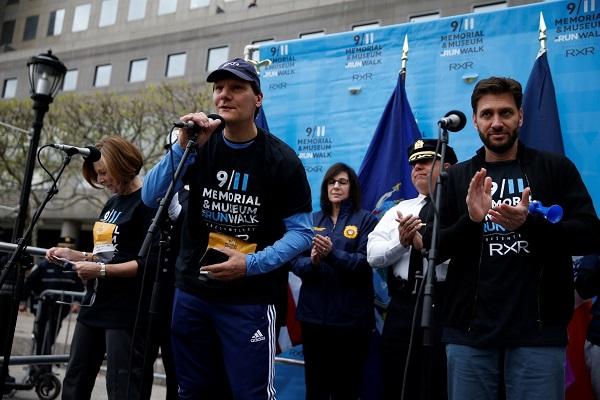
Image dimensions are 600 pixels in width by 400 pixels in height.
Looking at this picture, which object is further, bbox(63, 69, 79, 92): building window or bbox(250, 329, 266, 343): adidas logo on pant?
bbox(63, 69, 79, 92): building window

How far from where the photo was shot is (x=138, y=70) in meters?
30.5

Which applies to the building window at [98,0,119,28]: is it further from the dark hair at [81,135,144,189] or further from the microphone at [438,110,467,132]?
the microphone at [438,110,467,132]

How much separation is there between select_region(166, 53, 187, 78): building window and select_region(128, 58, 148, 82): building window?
4.82 ft

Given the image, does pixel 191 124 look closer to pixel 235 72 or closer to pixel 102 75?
pixel 235 72

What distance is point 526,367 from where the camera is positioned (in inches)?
101

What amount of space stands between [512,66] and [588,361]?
8.33 ft

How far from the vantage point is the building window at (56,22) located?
34688mm

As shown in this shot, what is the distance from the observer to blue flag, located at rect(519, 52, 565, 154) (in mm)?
4434

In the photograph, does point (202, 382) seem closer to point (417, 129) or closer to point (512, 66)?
point (417, 129)

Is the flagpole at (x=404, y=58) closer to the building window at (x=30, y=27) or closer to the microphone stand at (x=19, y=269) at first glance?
→ the microphone stand at (x=19, y=269)

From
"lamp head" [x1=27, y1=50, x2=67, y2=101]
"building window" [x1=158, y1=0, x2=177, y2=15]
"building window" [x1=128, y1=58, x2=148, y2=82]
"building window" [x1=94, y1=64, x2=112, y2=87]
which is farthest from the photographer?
"building window" [x1=94, y1=64, x2=112, y2=87]

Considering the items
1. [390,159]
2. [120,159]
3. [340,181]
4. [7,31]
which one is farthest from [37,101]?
[7,31]

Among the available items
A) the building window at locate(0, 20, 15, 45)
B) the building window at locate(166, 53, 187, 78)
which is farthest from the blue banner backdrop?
the building window at locate(0, 20, 15, 45)

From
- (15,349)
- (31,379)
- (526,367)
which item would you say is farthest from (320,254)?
(15,349)
